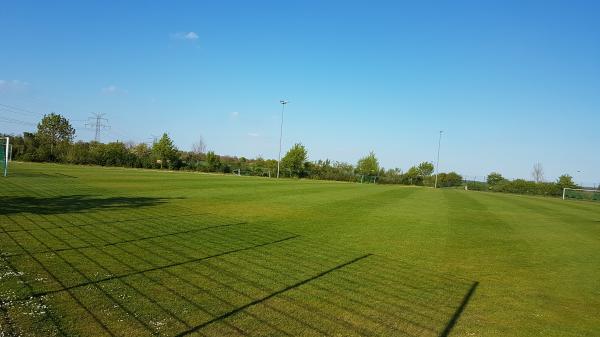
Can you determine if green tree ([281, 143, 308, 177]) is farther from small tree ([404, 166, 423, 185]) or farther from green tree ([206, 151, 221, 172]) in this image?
small tree ([404, 166, 423, 185])

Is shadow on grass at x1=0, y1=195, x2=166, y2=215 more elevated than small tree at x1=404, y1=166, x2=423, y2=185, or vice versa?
small tree at x1=404, y1=166, x2=423, y2=185

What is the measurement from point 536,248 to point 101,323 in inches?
410

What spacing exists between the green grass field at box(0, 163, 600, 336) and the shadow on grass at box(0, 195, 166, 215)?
4.4 inches

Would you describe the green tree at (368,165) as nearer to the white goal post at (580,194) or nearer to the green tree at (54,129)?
the white goal post at (580,194)

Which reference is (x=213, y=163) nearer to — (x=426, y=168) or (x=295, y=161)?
(x=295, y=161)

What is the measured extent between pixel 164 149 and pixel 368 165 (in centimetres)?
3295

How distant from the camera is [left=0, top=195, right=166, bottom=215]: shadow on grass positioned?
1116 cm

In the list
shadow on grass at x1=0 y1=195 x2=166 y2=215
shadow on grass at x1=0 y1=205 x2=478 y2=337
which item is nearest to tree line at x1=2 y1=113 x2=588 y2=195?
shadow on grass at x1=0 y1=195 x2=166 y2=215

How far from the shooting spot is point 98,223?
967 centimetres

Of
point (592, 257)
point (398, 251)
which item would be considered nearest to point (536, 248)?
point (592, 257)

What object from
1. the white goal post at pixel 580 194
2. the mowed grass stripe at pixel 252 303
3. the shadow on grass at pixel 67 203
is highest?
the white goal post at pixel 580 194

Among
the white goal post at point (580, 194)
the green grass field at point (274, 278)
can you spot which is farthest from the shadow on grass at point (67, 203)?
the white goal post at point (580, 194)

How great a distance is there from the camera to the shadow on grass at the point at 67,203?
1116cm

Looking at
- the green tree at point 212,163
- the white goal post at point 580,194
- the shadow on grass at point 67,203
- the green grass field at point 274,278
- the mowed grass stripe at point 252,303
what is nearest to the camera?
the mowed grass stripe at point 252,303
